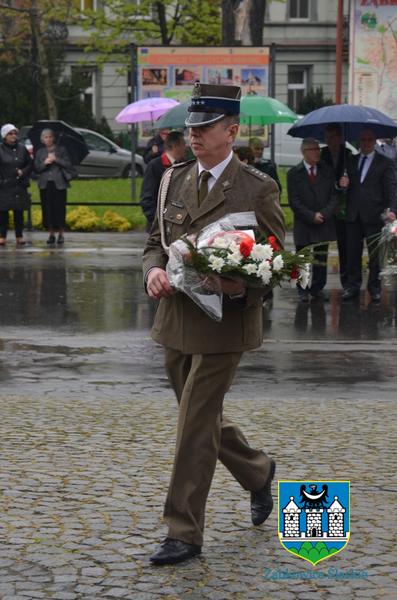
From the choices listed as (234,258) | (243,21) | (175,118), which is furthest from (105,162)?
(234,258)

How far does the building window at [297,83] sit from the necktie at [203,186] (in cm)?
5528

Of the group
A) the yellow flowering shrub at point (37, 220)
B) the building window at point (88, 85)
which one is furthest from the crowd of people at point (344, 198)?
the building window at point (88, 85)

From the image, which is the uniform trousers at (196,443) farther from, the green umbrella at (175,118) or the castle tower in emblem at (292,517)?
the green umbrella at (175,118)

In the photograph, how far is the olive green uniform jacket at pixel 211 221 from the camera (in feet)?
19.6

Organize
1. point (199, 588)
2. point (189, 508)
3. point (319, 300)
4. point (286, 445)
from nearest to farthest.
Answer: point (199, 588)
point (189, 508)
point (286, 445)
point (319, 300)

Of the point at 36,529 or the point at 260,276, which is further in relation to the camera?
the point at 36,529

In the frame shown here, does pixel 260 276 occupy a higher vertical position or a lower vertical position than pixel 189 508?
higher

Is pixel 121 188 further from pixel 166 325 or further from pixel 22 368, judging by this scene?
pixel 166 325

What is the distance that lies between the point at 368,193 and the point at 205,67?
9483 mm

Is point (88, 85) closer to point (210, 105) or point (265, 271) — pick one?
point (210, 105)

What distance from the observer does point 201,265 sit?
18.7 ft

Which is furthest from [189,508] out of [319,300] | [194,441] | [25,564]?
[319,300]

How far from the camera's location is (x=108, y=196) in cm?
3109

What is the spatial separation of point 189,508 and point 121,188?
2808 centimetres
